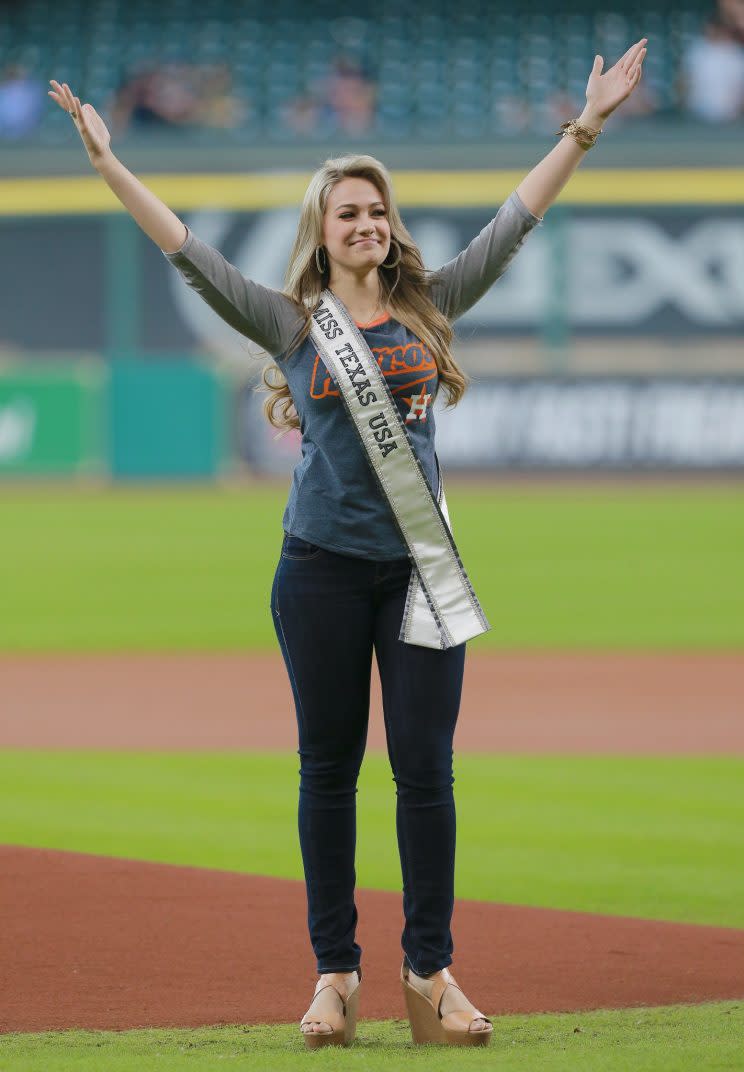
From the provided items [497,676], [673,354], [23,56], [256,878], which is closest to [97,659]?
[497,676]

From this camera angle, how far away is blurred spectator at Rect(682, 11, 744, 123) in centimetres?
2567

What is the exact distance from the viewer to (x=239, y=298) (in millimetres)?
4020

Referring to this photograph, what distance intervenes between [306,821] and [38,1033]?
Result: 799mm

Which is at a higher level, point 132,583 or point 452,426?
point 452,426

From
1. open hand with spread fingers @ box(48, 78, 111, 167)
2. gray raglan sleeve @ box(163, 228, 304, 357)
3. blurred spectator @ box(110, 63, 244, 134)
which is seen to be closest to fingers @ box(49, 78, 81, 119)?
open hand with spread fingers @ box(48, 78, 111, 167)

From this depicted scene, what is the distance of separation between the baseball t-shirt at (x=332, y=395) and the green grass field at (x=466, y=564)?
8.38 metres

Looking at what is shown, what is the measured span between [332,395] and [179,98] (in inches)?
961

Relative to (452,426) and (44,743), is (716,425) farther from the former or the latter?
(44,743)

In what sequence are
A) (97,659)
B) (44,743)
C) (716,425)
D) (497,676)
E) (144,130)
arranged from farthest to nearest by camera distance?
(144,130) < (716,425) < (97,659) < (497,676) < (44,743)

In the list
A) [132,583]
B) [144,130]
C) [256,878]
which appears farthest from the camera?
[144,130]

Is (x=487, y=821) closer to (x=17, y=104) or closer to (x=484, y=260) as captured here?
(x=484, y=260)

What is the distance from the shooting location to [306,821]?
409 centimetres

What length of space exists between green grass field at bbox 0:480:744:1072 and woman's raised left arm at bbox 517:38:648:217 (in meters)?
1.98

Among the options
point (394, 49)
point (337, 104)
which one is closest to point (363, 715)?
point (337, 104)
